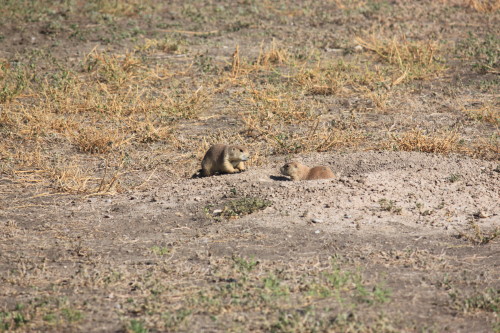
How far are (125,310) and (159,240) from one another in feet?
3.97

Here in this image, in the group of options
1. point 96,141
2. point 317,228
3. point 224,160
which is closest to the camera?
point 317,228

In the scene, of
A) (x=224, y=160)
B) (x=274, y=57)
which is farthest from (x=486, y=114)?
(x=224, y=160)

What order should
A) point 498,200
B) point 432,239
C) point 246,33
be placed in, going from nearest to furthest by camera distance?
1. point 432,239
2. point 498,200
3. point 246,33

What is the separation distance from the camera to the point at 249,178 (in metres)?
6.50

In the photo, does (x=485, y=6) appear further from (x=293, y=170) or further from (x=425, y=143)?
(x=293, y=170)

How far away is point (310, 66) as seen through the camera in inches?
419

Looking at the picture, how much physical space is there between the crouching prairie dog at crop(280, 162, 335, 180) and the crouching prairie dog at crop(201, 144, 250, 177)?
1.44 feet

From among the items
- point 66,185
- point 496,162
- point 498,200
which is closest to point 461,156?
point 496,162

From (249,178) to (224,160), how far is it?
304mm

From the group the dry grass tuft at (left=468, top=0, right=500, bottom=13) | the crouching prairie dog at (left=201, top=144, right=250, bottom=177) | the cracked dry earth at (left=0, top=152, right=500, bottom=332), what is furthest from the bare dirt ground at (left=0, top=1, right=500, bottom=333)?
Result: the dry grass tuft at (left=468, top=0, right=500, bottom=13)

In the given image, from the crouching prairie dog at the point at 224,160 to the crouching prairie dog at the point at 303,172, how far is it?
44 cm

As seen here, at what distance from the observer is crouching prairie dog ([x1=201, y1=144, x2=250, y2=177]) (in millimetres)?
6602

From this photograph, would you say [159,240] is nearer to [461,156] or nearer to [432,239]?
[432,239]

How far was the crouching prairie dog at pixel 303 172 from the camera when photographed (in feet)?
20.9
